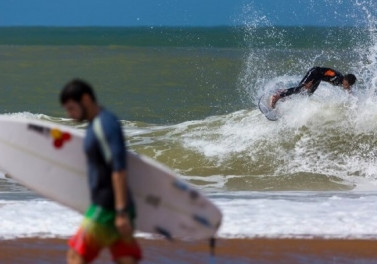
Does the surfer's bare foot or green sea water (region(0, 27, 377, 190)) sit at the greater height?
the surfer's bare foot

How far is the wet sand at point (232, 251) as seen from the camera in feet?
23.2

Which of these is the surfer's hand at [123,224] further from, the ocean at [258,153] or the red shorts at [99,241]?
the ocean at [258,153]

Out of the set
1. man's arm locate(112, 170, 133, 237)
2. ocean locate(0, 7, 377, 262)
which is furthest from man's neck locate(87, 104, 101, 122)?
ocean locate(0, 7, 377, 262)

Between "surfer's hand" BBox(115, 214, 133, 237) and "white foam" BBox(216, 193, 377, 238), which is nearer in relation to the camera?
"surfer's hand" BBox(115, 214, 133, 237)

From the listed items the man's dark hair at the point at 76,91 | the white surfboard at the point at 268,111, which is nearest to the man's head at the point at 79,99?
the man's dark hair at the point at 76,91

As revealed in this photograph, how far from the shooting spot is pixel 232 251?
736cm

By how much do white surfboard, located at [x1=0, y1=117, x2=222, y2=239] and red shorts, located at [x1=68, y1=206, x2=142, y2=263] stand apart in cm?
36

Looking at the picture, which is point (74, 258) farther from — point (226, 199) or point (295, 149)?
point (295, 149)

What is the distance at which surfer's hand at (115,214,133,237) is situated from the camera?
498 centimetres

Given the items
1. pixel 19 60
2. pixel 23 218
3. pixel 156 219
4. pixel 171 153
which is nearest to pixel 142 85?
pixel 19 60

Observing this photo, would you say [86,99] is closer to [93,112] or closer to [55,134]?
[93,112]

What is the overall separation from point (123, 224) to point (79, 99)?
26.4 inches

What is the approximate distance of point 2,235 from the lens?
7848 mm

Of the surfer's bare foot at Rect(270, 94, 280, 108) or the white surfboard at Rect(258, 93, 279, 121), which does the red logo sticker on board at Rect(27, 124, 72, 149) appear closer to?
the surfer's bare foot at Rect(270, 94, 280, 108)
